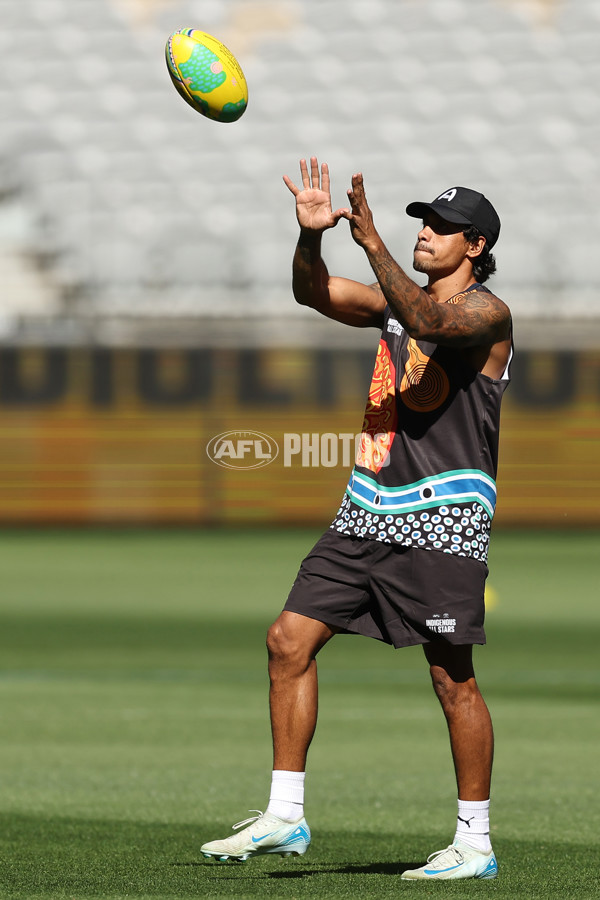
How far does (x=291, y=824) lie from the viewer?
443 centimetres

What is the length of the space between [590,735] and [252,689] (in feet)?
7.41

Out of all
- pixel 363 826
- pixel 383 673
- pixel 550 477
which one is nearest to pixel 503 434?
pixel 550 477

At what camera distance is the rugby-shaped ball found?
557 cm

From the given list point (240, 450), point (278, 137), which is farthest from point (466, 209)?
point (278, 137)

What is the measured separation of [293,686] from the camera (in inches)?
177

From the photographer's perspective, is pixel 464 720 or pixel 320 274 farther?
pixel 320 274

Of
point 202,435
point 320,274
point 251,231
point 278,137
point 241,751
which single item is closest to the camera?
point 320,274

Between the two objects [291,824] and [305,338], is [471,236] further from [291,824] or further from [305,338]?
[305,338]

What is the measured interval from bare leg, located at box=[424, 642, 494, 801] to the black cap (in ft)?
4.09

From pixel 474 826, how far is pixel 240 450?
17.1m

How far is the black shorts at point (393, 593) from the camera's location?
4.46 m

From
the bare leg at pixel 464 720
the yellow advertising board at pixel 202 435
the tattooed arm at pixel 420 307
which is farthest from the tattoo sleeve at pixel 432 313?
the yellow advertising board at pixel 202 435

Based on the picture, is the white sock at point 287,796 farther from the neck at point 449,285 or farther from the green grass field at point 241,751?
the neck at point 449,285

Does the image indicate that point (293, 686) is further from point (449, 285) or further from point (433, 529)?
point (449, 285)
